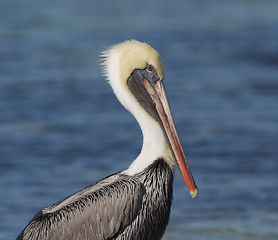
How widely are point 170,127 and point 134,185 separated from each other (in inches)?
21.3

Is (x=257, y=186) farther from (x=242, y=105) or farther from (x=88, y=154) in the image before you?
(x=242, y=105)

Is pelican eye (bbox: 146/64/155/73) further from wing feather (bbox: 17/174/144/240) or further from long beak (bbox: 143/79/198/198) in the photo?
wing feather (bbox: 17/174/144/240)

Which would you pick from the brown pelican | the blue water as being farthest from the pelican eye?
the blue water

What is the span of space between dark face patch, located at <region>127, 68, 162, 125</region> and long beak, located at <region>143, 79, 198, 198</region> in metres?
0.03

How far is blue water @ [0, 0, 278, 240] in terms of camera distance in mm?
8539

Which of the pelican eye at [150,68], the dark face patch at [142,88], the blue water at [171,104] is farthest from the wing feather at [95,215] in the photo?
the blue water at [171,104]

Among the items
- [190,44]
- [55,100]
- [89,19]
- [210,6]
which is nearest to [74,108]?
[55,100]

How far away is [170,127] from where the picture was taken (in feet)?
19.9

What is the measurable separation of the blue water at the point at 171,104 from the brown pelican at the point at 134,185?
69.6 inches

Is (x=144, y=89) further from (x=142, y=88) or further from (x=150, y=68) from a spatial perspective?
(x=150, y=68)

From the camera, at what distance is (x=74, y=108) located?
12.7m

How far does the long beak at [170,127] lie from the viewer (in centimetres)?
601

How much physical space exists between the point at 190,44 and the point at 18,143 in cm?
766

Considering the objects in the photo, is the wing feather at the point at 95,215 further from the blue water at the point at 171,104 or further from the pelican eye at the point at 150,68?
the blue water at the point at 171,104
